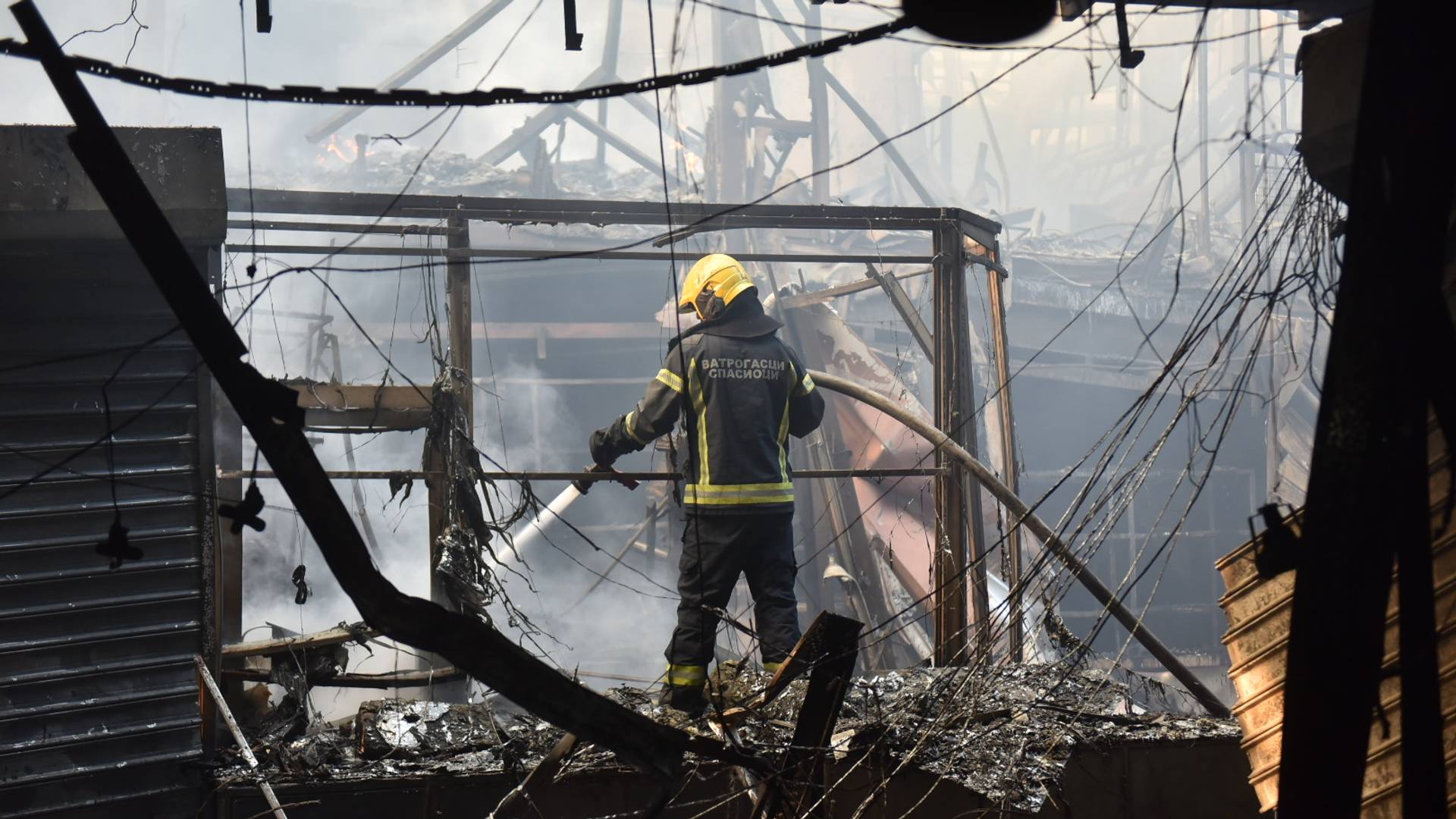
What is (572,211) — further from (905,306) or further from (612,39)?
(612,39)

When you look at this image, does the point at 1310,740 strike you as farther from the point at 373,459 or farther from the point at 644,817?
the point at 373,459

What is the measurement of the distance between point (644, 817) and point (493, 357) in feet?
42.3

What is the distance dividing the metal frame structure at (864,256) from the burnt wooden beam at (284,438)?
9.79 feet

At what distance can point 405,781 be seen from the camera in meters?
4.42

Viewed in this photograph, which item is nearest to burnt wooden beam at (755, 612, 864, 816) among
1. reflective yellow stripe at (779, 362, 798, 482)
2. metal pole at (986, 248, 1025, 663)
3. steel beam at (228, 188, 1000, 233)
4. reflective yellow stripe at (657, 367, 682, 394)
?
reflective yellow stripe at (779, 362, 798, 482)

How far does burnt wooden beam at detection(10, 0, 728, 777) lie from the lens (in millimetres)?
2266

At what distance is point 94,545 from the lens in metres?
4.22

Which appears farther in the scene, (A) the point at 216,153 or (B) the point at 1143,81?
(B) the point at 1143,81

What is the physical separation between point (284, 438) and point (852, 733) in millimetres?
2799

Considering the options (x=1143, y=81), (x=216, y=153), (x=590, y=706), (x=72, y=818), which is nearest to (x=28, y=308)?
(x=216, y=153)

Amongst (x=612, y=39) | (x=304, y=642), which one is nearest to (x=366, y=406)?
(x=304, y=642)

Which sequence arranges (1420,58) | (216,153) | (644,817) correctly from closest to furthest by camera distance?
(1420,58)
(644,817)
(216,153)

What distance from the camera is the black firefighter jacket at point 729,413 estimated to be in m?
5.12

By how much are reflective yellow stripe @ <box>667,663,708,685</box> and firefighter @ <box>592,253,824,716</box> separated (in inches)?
1.1
